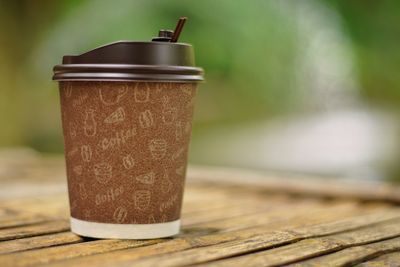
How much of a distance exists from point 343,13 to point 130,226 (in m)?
3.56

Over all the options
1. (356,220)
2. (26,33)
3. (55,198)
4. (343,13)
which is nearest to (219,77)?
(343,13)

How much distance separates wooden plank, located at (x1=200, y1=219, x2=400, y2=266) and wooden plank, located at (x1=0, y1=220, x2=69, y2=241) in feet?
1.44

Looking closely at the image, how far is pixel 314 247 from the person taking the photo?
4.42ft

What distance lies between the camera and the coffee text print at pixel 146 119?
1344 mm

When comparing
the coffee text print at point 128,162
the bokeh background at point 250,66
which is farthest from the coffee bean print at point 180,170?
the bokeh background at point 250,66

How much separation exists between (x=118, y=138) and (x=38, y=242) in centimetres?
25

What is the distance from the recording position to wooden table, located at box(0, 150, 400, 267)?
1.24 m

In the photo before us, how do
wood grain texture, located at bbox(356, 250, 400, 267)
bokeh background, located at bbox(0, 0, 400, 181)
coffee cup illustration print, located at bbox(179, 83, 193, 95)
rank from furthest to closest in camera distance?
bokeh background, located at bbox(0, 0, 400, 181)
coffee cup illustration print, located at bbox(179, 83, 193, 95)
wood grain texture, located at bbox(356, 250, 400, 267)

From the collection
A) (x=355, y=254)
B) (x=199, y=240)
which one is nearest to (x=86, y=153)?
(x=199, y=240)

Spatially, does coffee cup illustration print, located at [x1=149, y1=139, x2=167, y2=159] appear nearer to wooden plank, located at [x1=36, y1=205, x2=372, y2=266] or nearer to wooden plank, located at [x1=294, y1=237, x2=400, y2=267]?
wooden plank, located at [x1=36, y1=205, x2=372, y2=266]

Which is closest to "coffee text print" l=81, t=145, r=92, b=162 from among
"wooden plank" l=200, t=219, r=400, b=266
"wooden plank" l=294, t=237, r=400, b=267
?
"wooden plank" l=200, t=219, r=400, b=266

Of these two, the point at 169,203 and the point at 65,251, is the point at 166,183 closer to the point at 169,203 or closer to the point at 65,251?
the point at 169,203

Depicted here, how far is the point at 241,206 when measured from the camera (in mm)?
1956

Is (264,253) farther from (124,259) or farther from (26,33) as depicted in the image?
(26,33)
